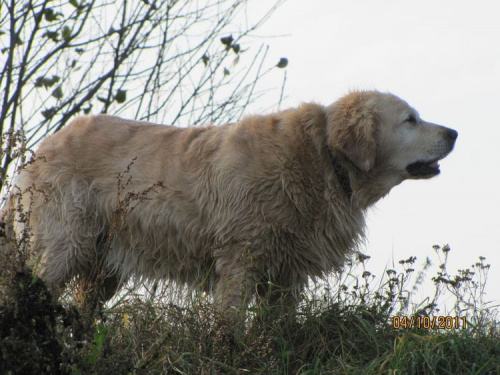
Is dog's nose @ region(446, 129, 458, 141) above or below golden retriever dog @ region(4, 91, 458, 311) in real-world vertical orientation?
above

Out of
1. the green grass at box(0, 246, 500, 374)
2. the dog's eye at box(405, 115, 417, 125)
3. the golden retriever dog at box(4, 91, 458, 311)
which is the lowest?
the green grass at box(0, 246, 500, 374)

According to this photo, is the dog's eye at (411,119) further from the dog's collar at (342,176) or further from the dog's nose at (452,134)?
the dog's collar at (342,176)

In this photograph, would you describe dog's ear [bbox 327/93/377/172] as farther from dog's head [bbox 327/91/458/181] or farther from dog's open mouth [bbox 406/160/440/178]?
dog's open mouth [bbox 406/160/440/178]

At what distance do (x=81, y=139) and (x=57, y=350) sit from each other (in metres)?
2.85

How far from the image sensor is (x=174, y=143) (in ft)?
18.5

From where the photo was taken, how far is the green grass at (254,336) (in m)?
3.24

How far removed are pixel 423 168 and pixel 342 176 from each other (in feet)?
→ 2.00

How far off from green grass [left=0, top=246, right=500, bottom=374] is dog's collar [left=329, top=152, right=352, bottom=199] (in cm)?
72

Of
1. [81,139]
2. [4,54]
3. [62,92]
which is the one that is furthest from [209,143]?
[4,54]
